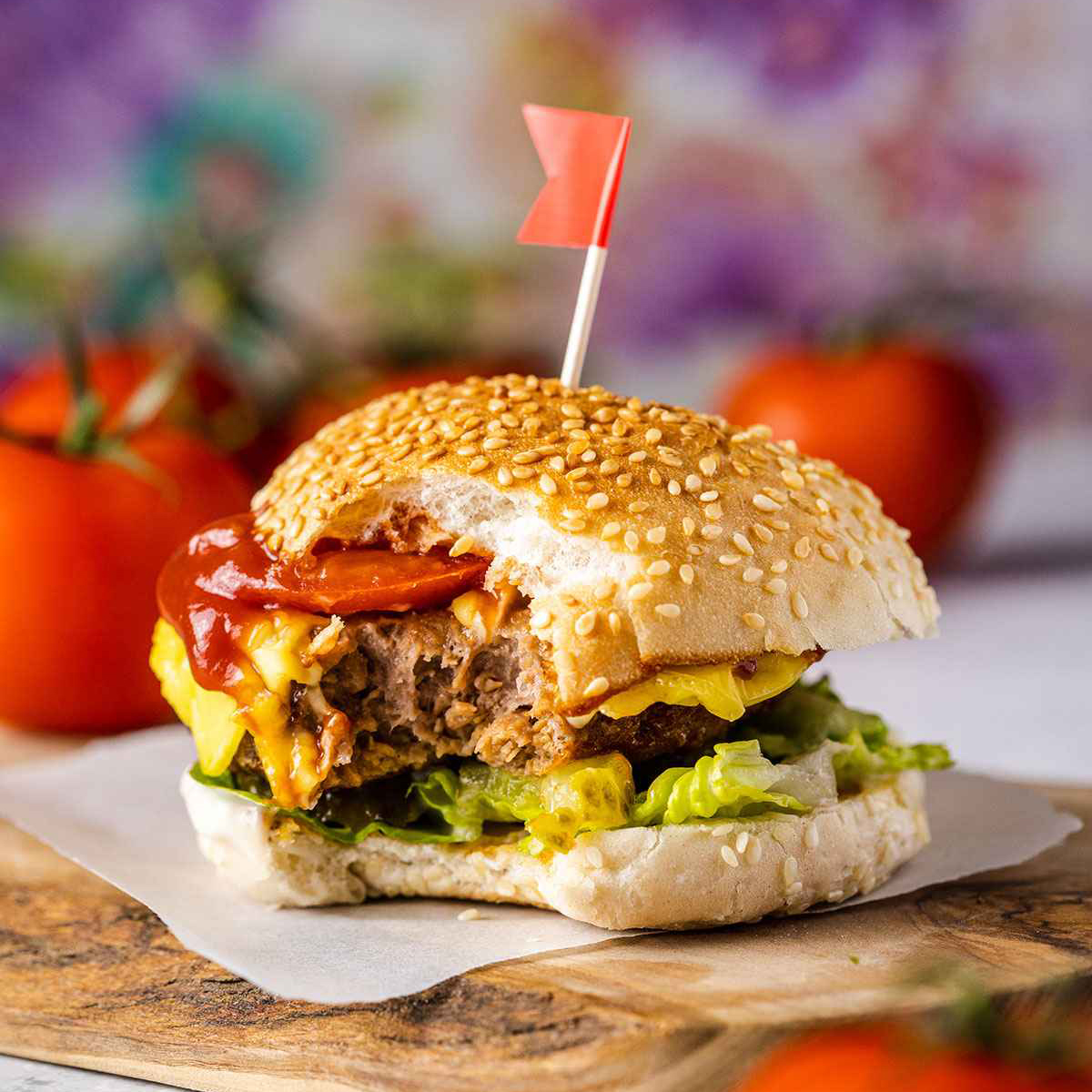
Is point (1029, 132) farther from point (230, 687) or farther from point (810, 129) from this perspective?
point (230, 687)

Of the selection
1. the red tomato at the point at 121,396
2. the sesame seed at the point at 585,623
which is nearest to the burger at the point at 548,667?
the sesame seed at the point at 585,623

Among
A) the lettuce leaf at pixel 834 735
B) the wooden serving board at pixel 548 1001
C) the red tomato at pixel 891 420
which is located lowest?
the wooden serving board at pixel 548 1001

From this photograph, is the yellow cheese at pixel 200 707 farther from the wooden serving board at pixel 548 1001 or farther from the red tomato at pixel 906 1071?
the red tomato at pixel 906 1071

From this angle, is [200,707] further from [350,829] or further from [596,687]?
[596,687]

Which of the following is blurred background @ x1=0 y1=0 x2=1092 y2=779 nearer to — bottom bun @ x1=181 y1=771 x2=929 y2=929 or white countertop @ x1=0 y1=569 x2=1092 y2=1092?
white countertop @ x1=0 y1=569 x2=1092 y2=1092

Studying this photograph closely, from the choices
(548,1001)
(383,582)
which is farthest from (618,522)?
(548,1001)

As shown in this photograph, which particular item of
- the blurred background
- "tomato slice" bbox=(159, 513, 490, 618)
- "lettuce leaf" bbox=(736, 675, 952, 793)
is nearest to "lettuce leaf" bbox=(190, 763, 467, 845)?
"tomato slice" bbox=(159, 513, 490, 618)
